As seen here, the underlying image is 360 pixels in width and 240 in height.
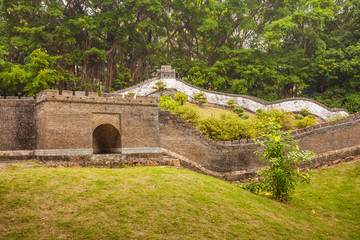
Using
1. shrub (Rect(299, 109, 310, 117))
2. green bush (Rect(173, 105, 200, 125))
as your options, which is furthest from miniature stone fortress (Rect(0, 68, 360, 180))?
shrub (Rect(299, 109, 310, 117))

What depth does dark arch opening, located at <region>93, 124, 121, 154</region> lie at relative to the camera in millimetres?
17516

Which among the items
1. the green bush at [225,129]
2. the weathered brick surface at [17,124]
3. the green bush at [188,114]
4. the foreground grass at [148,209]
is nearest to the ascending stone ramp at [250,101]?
the green bush at [188,114]

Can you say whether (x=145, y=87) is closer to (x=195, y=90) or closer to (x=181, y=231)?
(x=195, y=90)

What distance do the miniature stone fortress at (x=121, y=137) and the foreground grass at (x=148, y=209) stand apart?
2.18 m

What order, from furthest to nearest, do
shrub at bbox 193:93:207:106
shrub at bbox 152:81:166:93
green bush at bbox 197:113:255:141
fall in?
1. shrub at bbox 193:93:207:106
2. shrub at bbox 152:81:166:93
3. green bush at bbox 197:113:255:141

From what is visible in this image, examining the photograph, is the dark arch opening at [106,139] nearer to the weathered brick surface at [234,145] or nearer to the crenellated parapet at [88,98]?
the crenellated parapet at [88,98]

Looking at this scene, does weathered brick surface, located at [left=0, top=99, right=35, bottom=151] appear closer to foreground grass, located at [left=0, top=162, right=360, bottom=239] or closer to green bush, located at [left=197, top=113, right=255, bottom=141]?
foreground grass, located at [left=0, top=162, right=360, bottom=239]

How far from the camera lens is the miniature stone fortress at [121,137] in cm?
1484

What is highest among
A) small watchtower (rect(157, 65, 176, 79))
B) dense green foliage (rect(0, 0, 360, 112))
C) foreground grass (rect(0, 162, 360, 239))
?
dense green foliage (rect(0, 0, 360, 112))

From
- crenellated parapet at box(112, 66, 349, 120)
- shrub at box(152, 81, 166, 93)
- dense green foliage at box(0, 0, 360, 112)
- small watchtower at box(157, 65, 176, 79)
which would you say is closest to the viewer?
dense green foliage at box(0, 0, 360, 112)

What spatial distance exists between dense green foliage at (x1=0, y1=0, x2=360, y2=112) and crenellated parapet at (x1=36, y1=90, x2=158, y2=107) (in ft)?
52.5

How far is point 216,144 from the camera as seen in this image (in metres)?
20.0

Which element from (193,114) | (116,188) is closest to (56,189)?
(116,188)

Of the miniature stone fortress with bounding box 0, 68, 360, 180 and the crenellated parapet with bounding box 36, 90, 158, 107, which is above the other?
the crenellated parapet with bounding box 36, 90, 158, 107
